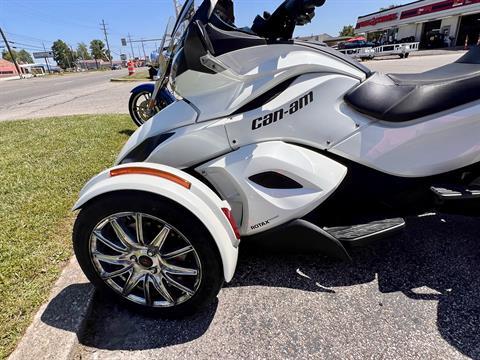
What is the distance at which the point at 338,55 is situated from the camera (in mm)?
1788

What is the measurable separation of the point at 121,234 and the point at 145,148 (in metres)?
0.52

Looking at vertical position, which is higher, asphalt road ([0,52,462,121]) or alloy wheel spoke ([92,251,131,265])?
alloy wheel spoke ([92,251,131,265])

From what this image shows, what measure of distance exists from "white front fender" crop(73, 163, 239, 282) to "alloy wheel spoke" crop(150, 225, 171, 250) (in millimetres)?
206

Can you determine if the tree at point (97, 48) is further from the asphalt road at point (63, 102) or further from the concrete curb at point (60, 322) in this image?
the concrete curb at point (60, 322)

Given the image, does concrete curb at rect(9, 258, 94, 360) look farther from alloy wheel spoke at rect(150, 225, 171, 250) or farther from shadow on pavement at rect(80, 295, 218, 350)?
alloy wheel spoke at rect(150, 225, 171, 250)

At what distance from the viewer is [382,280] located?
2074 millimetres

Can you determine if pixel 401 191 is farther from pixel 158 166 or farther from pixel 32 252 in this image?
pixel 32 252

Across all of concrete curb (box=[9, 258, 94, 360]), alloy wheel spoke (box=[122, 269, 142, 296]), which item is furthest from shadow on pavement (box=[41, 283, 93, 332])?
alloy wheel spoke (box=[122, 269, 142, 296])

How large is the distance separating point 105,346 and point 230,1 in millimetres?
1972

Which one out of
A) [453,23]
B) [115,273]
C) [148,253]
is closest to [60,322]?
[115,273]

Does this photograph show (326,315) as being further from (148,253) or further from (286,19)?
(286,19)

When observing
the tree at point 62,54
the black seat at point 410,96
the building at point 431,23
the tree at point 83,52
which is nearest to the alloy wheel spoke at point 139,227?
the black seat at point 410,96

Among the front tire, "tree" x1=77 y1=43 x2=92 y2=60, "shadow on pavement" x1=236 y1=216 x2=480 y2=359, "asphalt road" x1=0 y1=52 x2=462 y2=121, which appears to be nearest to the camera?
the front tire

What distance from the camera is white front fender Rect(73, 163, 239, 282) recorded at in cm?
159
